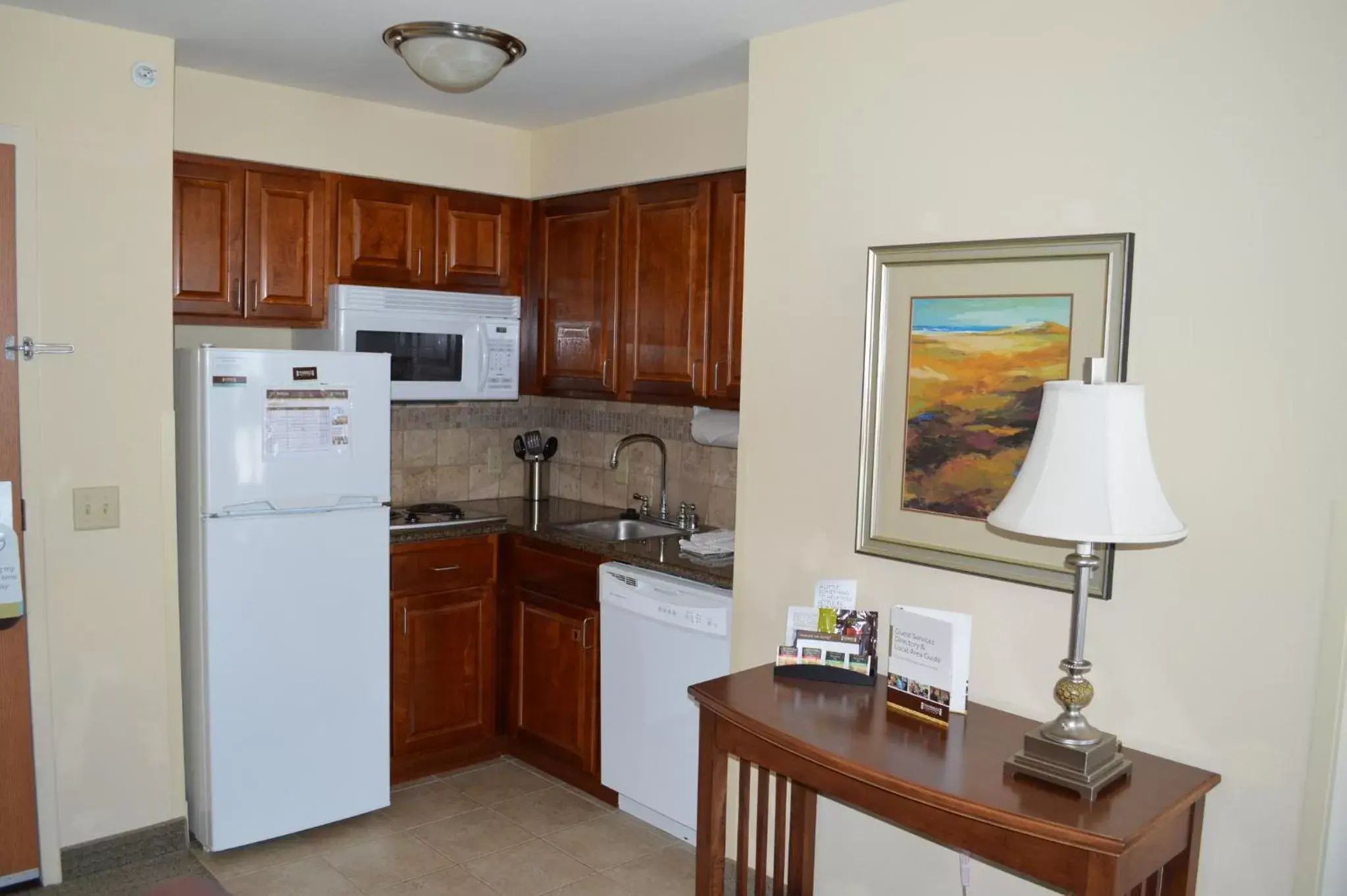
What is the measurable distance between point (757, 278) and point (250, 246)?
180cm

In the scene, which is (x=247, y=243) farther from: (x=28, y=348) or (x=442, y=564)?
(x=442, y=564)

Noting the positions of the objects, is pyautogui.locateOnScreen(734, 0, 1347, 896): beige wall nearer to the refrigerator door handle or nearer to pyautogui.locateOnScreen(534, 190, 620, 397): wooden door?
pyautogui.locateOnScreen(534, 190, 620, 397): wooden door

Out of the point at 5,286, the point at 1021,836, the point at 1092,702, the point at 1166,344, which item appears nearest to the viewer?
the point at 1021,836

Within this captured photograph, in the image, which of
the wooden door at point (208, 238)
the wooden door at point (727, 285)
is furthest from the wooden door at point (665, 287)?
the wooden door at point (208, 238)

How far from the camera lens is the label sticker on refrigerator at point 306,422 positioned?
320 cm

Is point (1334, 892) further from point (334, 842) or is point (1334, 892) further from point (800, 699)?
point (334, 842)

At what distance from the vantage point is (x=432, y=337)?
12.9ft

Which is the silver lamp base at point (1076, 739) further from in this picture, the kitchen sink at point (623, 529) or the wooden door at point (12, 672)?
the wooden door at point (12, 672)

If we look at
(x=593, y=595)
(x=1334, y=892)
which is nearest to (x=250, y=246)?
(x=593, y=595)

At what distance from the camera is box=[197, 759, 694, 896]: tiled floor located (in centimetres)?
310

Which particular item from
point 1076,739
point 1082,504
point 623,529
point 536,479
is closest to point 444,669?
point 623,529

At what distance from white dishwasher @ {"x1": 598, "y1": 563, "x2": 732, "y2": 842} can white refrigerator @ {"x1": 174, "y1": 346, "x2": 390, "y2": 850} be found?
0.77 metres

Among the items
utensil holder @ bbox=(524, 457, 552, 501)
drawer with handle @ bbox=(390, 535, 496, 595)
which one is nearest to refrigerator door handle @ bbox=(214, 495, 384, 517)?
drawer with handle @ bbox=(390, 535, 496, 595)

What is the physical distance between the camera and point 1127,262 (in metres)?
2.14
